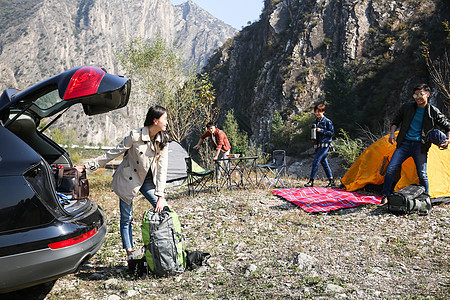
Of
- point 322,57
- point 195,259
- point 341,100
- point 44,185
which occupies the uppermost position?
point 322,57

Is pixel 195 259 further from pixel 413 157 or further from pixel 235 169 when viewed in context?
pixel 235 169

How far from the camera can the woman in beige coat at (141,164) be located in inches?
127

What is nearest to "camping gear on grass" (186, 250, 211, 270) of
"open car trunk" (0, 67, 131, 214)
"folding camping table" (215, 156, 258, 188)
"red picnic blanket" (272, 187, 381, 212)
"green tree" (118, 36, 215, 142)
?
"open car trunk" (0, 67, 131, 214)

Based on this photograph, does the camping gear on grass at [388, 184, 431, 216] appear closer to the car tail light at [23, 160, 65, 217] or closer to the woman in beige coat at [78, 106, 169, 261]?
the woman in beige coat at [78, 106, 169, 261]

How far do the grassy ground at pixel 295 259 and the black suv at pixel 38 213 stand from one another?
0.72 m

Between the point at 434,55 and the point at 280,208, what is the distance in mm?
20427

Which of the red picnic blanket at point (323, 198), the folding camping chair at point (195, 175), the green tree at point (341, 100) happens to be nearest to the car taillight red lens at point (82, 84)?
the red picnic blanket at point (323, 198)

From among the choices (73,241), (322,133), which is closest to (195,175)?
(322,133)

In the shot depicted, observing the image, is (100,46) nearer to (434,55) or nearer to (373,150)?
(434,55)

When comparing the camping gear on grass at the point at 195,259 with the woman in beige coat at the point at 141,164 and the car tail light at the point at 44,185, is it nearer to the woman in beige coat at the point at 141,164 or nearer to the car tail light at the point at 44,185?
the woman in beige coat at the point at 141,164

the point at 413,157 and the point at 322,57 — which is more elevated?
the point at 322,57

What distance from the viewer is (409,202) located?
4.80 metres

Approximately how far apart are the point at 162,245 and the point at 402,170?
513cm

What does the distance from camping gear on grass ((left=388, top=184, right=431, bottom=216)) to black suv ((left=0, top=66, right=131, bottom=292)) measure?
4.35m
